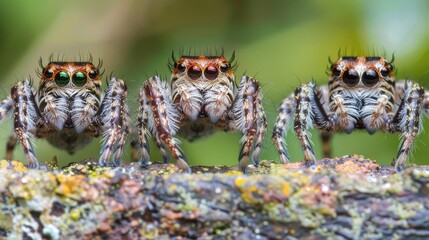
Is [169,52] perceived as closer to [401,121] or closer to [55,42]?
[55,42]

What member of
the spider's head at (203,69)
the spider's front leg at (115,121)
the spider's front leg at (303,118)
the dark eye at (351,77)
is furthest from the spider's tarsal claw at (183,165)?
the dark eye at (351,77)

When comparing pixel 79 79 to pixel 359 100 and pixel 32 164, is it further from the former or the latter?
pixel 359 100

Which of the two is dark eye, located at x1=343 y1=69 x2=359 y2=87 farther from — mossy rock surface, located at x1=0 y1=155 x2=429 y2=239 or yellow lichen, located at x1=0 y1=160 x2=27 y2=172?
yellow lichen, located at x1=0 y1=160 x2=27 y2=172

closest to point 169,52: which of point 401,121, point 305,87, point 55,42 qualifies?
point 55,42

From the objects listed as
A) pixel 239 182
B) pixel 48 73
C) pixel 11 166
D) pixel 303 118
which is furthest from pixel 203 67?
pixel 239 182

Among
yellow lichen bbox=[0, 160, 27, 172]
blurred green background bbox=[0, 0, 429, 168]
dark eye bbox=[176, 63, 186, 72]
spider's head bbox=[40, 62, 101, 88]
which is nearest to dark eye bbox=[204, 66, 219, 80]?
dark eye bbox=[176, 63, 186, 72]

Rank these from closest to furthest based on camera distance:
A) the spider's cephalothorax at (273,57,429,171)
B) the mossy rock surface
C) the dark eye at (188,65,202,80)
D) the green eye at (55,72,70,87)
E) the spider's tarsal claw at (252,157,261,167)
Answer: the mossy rock surface
the spider's tarsal claw at (252,157,261,167)
the dark eye at (188,65,202,80)
the green eye at (55,72,70,87)
the spider's cephalothorax at (273,57,429,171)
